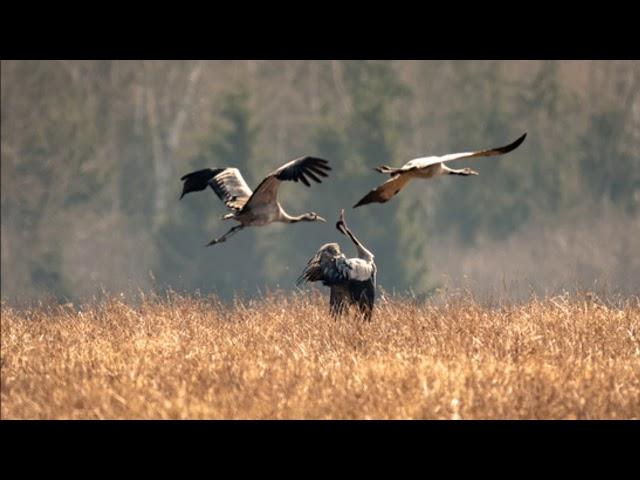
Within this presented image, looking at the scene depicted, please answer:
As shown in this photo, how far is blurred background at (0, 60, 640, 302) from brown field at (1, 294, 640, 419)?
30877 mm

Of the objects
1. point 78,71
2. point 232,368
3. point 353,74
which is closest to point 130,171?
point 78,71

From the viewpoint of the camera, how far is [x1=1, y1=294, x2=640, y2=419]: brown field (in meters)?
9.00

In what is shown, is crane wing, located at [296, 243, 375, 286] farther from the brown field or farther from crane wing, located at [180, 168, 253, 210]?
crane wing, located at [180, 168, 253, 210]

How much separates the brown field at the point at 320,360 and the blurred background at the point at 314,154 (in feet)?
101

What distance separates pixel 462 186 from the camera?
53.8 metres

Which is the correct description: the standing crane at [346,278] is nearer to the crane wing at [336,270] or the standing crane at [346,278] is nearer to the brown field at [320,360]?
the crane wing at [336,270]

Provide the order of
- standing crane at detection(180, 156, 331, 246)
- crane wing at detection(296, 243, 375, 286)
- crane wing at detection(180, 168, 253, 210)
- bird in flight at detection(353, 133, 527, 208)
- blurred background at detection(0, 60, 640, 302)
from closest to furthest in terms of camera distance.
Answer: bird in flight at detection(353, 133, 527, 208), crane wing at detection(296, 243, 375, 286), standing crane at detection(180, 156, 331, 246), crane wing at detection(180, 168, 253, 210), blurred background at detection(0, 60, 640, 302)

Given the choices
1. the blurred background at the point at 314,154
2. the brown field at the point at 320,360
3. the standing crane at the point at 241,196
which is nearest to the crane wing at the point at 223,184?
the standing crane at the point at 241,196

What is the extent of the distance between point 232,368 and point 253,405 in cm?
97

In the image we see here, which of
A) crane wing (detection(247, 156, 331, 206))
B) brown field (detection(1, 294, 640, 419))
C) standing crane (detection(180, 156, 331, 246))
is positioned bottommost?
brown field (detection(1, 294, 640, 419))

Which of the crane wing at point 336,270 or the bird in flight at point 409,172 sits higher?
the bird in flight at point 409,172

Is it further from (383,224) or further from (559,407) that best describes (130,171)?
(559,407)

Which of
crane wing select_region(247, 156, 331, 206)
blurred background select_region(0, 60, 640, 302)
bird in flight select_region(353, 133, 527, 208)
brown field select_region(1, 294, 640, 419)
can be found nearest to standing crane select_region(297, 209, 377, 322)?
brown field select_region(1, 294, 640, 419)

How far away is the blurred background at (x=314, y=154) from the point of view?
47219 millimetres
